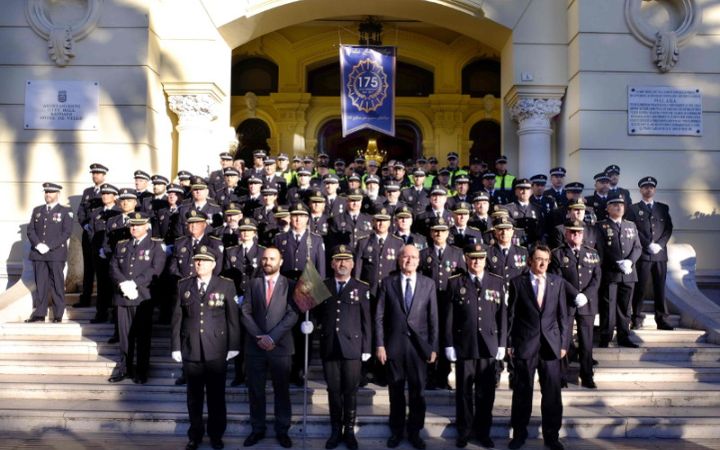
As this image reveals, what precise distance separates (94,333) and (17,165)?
4577mm

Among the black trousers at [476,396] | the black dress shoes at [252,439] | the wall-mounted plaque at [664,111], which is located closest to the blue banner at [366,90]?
the wall-mounted plaque at [664,111]

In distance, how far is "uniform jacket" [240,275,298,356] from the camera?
596 cm

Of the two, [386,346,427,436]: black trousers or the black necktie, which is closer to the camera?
[386,346,427,436]: black trousers

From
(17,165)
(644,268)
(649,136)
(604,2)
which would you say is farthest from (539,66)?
(17,165)

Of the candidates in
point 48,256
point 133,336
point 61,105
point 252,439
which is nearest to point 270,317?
point 252,439

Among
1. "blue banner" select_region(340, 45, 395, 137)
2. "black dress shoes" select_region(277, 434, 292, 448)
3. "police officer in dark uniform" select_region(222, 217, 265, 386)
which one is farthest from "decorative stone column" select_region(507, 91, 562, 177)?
"black dress shoes" select_region(277, 434, 292, 448)

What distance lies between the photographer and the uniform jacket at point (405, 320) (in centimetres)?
596

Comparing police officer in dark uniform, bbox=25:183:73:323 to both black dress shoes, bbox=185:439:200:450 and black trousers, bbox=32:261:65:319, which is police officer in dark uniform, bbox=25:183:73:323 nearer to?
black trousers, bbox=32:261:65:319

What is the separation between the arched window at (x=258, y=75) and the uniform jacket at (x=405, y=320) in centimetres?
1224

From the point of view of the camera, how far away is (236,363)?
23.1 feet

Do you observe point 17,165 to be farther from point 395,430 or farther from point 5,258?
point 395,430

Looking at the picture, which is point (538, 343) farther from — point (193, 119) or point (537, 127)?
point (193, 119)

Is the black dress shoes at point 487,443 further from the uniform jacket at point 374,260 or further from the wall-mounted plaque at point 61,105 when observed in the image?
the wall-mounted plaque at point 61,105

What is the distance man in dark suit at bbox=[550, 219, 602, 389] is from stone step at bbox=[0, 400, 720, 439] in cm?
67
